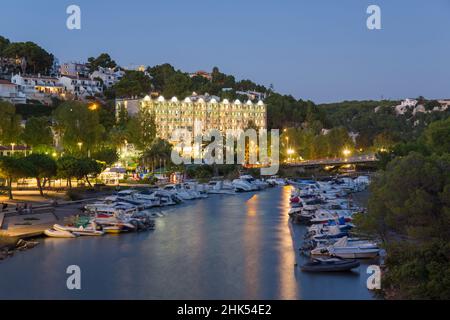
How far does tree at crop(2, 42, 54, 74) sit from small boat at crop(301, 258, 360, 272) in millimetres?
54857

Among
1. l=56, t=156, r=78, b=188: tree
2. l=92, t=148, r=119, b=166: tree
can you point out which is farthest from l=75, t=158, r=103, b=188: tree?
l=92, t=148, r=119, b=166: tree

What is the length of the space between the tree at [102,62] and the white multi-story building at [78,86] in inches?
513

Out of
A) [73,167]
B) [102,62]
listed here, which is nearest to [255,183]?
[73,167]

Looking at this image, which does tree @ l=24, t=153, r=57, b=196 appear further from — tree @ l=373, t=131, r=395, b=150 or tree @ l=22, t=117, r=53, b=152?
tree @ l=373, t=131, r=395, b=150

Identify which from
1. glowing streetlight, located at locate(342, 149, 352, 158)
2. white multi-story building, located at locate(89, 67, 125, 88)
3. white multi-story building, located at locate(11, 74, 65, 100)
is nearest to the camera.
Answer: glowing streetlight, located at locate(342, 149, 352, 158)

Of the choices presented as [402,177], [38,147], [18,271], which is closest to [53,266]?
[18,271]

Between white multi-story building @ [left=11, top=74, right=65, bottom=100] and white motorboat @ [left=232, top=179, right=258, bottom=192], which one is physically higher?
white multi-story building @ [left=11, top=74, right=65, bottom=100]

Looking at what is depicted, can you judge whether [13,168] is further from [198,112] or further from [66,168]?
[198,112]

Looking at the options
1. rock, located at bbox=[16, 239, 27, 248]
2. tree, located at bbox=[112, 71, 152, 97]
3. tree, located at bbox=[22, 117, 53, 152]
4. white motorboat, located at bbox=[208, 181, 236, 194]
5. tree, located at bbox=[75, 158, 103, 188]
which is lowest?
rock, located at bbox=[16, 239, 27, 248]

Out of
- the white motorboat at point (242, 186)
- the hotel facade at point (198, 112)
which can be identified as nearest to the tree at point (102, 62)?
the hotel facade at point (198, 112)

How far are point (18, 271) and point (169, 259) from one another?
12.2 ft

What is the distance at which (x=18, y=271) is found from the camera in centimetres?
1502

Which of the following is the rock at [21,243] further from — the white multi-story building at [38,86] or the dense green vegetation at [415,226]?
the white multi-story building at [38,86]

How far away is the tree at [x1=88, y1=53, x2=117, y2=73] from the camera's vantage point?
79000mm
